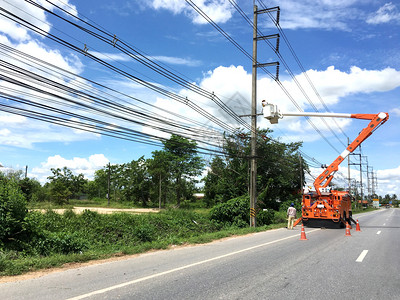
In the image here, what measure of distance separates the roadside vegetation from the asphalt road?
180cm

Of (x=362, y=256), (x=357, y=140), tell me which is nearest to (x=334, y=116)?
(x=357, y=140)

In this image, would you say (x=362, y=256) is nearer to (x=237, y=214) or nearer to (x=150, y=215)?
(x=237, y=214)

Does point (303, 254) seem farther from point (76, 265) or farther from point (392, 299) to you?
point (76, 265)

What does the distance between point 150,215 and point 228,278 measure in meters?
19.4

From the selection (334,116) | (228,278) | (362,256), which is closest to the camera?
(228,278)

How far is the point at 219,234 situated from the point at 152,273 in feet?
31.4

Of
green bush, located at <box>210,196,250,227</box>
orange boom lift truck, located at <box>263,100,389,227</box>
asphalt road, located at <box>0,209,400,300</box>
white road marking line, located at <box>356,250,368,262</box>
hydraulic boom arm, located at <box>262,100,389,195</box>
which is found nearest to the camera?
asphalt road, located at <box>0,209,400,300</box>

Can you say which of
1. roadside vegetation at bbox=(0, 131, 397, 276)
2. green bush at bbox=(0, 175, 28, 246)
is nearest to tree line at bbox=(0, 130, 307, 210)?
roadside vegetation at bbox=(0, 131, 397, 276)

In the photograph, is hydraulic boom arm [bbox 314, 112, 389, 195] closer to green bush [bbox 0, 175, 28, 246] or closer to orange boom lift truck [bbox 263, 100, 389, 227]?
orange boom lift truck [bbox 263, 100, 389, 227]

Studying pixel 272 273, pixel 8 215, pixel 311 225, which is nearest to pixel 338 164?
pixel 311 225

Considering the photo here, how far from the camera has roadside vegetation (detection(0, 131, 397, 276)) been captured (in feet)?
39.0

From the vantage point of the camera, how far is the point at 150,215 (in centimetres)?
2573

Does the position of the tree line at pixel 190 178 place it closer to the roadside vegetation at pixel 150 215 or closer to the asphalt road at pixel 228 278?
the roadside vegetation at pixel 150 215

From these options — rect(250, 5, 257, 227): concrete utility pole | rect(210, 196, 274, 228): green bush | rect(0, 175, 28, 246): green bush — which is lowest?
rect(210, 196, 274, 228): green bush
